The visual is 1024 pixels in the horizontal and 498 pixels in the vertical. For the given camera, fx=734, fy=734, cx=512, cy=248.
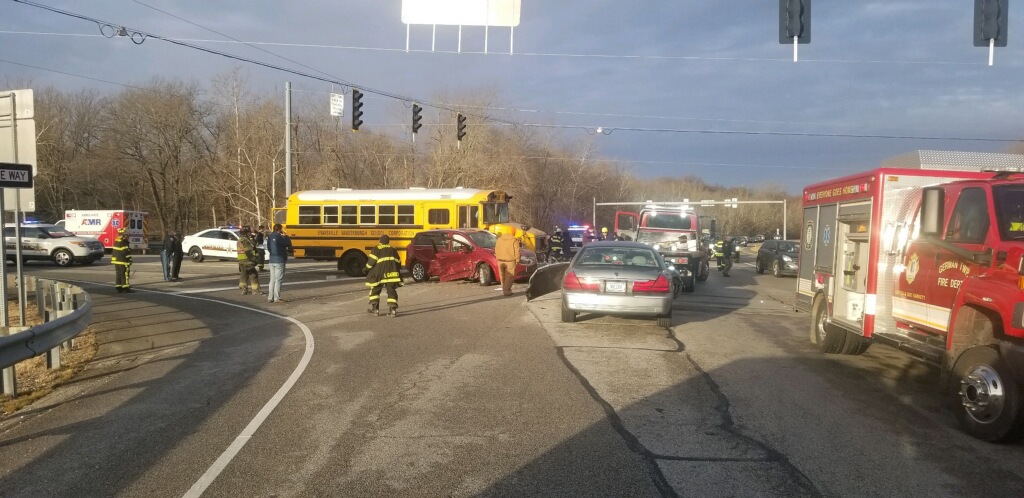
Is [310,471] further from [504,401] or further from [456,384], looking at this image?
[456,384]

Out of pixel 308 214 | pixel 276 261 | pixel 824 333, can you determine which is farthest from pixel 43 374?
pixel 308 214

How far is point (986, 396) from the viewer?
6.04 metres

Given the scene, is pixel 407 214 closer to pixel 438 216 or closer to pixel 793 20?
pixel 438 216

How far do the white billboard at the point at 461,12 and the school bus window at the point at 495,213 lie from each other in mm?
10932

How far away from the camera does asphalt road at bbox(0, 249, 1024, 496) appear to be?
16.1 feet

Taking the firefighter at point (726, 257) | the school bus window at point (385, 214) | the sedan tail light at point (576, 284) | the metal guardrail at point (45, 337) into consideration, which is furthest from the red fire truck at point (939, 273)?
the firefighter at point (726, 257)

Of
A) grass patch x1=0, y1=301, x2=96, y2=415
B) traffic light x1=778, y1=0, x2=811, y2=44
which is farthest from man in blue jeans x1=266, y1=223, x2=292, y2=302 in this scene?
traffic light x1=778, y1=0, x2=811, y2=44

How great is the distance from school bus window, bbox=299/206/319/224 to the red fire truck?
1906cm

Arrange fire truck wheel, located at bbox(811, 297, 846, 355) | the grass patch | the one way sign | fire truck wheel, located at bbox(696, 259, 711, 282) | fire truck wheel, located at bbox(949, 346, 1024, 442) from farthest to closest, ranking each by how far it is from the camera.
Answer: fire truck wheel, located at bbox(696, 259, 711, 282), fire truck wheel, located at bbox(811, 297, 846, 355), the one way sign, the grass patch, fire truck wheel, located at bbox(949, 346, 1024, 442)

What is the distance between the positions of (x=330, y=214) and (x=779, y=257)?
17.6 m

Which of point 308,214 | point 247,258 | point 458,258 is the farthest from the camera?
point 308,214

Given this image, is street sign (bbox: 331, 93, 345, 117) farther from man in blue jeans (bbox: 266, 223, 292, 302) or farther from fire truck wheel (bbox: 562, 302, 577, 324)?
fire truck wheel (bbox: 562, 302, 577, 324)

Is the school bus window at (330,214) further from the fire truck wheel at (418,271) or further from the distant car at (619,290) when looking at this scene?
the distant car at (619,290)

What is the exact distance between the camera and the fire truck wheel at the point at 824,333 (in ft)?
33.0
